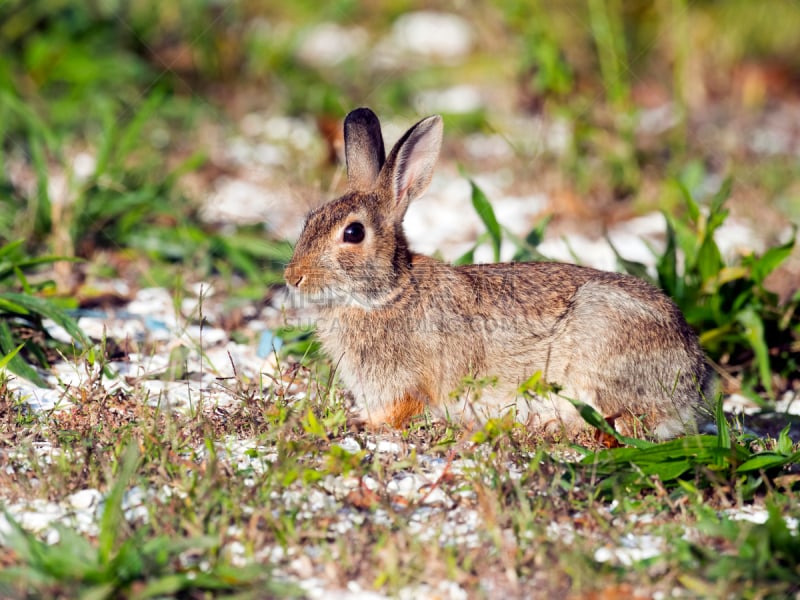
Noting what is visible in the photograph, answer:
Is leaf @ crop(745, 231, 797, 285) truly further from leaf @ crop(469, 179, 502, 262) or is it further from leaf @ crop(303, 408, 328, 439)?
leaf @ crop(303, 408, 328, 439)

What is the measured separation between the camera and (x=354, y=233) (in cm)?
447

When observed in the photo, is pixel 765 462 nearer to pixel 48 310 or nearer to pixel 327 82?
pixel 48 310

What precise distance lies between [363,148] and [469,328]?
1027 millimetres

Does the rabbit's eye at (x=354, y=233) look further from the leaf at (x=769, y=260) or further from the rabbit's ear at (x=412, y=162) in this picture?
the leaf at (x=769, y=260)

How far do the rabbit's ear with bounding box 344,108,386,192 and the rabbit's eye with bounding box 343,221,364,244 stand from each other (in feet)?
0.97

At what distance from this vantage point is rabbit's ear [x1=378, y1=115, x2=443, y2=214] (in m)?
4.41

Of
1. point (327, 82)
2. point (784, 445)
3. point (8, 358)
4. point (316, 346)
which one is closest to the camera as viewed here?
point (784, 445)

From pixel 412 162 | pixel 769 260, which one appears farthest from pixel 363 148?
pixel 769 260

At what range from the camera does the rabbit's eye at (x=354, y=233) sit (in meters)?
4.46

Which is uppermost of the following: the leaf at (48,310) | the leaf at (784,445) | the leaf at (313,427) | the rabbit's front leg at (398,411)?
the leaf at (48,310)

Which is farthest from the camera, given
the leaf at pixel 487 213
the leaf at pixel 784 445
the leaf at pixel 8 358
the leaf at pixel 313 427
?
the leaf at pixel 487 213

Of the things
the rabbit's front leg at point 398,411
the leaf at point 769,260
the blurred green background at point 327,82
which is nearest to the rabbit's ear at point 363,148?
the rabbit's front leg at point 398,411

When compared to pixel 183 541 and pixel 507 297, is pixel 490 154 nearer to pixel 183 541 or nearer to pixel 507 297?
pixel 507 297

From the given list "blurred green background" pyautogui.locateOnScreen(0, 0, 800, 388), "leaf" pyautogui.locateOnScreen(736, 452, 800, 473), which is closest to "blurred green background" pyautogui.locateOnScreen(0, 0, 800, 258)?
"blurred green background" pyautogui.locateOnScreen(0, 0, 800, 388)
